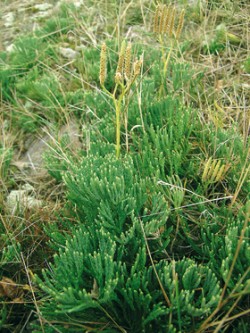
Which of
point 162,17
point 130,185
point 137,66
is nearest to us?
point 137,66

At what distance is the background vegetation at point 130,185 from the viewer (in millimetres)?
1838

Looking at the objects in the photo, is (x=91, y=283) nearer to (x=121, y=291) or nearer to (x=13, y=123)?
(x=121, y=291)

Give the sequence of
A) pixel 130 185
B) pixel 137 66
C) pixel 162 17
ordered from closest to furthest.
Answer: pixel 137 66, pixel 130 185, pixel 162 17

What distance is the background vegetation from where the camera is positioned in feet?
6.03

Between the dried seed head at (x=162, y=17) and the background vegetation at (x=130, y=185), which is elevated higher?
the dried seed head at (x=162, y=17)

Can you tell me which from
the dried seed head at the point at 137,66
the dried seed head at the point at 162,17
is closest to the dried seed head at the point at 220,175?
the dried seed head at the point at 137,66

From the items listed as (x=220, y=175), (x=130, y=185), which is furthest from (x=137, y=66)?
(x=220, y=175)

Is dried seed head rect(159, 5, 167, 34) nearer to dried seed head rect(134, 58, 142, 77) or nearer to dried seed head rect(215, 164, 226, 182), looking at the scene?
dried seed head rect(134, 58, 142, 77)

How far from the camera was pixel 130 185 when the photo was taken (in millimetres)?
2176

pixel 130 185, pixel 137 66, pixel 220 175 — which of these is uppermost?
pixel 137 66

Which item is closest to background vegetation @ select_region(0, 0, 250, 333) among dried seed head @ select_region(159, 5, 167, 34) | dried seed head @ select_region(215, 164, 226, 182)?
dried seed head @ select_region(215, 164, 226, 182)

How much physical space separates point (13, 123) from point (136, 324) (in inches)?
96.6

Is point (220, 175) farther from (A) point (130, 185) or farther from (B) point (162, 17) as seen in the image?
(B) point (162, 17)

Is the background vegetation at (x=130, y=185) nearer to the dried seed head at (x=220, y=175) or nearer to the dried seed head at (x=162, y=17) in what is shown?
the dried seed head at (x=220, y=175)
